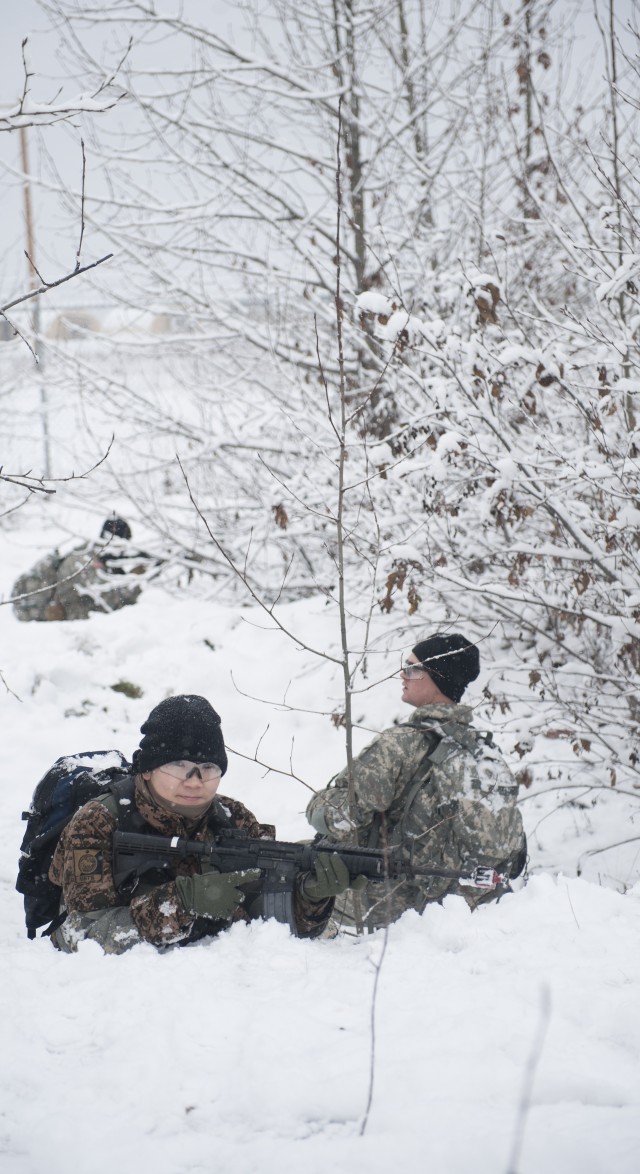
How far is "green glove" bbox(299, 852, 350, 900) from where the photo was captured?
2.70 metres

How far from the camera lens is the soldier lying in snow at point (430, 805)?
10.8ft

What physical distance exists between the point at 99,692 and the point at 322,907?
14.1 feet

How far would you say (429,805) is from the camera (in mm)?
3326

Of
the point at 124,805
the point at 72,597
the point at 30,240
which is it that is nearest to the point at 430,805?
the point at 124,805

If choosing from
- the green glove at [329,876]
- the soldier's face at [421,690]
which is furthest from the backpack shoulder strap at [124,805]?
the soldier's face at [421,690]

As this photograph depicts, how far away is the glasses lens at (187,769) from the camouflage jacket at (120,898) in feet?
0.46

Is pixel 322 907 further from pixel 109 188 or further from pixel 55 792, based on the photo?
pixel 109 188

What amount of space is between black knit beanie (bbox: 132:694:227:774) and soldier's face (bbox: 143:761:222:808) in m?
0.03

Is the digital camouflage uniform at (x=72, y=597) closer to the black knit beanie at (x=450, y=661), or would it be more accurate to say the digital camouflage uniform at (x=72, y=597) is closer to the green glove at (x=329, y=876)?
the black knit beanie at (x=450, y=661)

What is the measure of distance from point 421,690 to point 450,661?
0.19 metres

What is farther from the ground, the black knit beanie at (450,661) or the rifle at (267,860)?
the black knit beanie at (450,661)

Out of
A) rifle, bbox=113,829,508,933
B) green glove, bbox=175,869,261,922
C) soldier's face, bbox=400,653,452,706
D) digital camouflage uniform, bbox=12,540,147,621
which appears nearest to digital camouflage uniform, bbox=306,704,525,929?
soldier's face, bbox=400,653,452,706

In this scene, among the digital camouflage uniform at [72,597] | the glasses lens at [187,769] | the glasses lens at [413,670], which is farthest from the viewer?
the digital camouflage uniform at [72,597]

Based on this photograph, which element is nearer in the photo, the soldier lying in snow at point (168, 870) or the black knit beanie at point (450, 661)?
the soldier lying in snow at point (168, 870)
